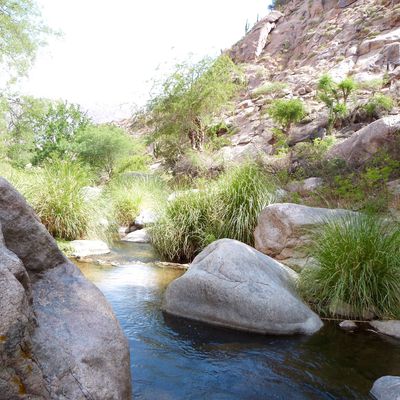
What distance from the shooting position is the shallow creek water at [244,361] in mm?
3328

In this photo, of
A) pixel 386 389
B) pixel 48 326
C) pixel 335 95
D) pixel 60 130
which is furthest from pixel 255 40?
pixel 48 326

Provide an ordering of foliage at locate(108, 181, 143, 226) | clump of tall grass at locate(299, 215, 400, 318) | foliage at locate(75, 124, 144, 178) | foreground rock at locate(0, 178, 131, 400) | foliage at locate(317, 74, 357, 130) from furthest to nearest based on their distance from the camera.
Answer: foliage at locate(75, 124, 144, 178) → foliage at locate(317, 74, 357, 130) → foliage at locate(108, 181, 143, 226) → clump of tall grass at locate(299, 215, 400, 318) → foreground rock at locate(0, 178, 131, 400)

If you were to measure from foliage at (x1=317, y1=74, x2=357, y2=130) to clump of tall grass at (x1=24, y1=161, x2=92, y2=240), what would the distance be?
56.0 ft

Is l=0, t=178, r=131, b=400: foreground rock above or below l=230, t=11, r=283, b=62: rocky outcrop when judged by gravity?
below

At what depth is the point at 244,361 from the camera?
3.86 m

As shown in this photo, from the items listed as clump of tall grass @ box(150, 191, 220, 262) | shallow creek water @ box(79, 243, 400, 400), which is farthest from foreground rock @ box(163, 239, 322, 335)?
clump of tall grass @ box(150, 191, 220, 262)

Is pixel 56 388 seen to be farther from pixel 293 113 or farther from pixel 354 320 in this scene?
pixel 293 113

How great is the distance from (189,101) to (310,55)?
2225cm

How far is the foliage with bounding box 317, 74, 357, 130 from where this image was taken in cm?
2253

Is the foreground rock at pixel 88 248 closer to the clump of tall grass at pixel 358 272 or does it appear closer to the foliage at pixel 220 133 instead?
the clump of tall grass at pixel 358 272

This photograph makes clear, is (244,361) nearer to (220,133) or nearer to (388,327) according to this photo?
(388,327)

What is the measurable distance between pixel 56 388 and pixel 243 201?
650cm

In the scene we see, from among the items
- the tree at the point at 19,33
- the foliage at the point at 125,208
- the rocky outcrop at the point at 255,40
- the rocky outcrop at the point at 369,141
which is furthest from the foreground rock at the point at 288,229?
the rocky outcrop at the point at 255,40

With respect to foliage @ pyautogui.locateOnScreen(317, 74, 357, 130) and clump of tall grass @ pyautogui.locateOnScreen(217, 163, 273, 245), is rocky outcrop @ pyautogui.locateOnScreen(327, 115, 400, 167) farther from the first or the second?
foliage @ pyautogui.locateOnScreen(317, 74, 357, 130)
